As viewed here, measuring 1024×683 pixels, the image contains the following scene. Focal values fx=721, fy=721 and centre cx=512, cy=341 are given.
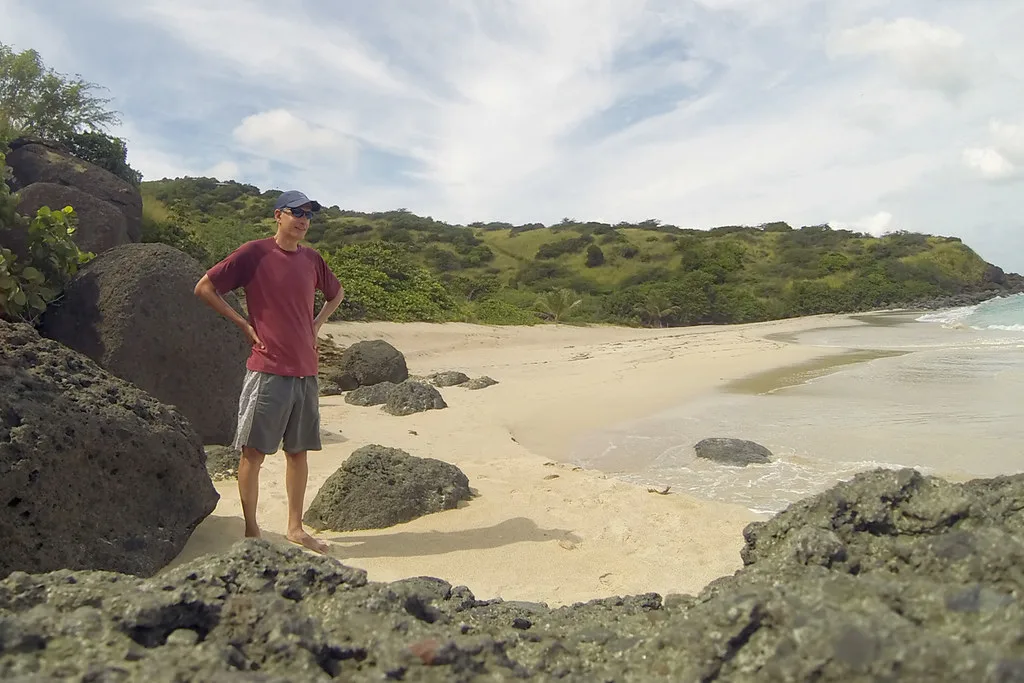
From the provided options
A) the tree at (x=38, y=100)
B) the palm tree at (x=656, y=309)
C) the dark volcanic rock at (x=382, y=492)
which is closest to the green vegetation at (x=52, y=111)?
the tree at (x=38, y=100)

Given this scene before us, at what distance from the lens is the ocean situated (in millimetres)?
5441

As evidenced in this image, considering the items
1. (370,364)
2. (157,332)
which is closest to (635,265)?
(370,364)

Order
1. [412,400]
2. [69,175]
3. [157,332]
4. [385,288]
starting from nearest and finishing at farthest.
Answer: [157,332] < [412,400] < [69,175] < [385,288]

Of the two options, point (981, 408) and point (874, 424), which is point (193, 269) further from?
point (981, 408)

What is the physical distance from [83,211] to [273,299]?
18.5ft

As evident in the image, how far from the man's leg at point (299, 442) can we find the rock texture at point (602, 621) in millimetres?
1984

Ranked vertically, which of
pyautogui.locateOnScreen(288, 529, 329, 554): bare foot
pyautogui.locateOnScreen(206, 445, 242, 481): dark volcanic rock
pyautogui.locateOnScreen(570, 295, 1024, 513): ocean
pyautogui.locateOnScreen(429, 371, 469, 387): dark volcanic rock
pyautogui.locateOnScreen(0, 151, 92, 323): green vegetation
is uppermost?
pyautogui.locateOnScreen(0, 151, 92, 323): green vegetation

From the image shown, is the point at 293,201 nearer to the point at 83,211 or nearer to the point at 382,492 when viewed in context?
the point at 382,492

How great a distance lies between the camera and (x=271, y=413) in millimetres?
3697

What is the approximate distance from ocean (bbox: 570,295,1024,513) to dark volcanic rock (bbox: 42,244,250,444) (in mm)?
2966

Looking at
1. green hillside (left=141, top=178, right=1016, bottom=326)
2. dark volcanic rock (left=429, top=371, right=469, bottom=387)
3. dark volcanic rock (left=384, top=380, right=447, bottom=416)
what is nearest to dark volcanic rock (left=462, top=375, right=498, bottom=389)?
dark volcanic rock (left=429, top=371, right=469, bottom=387)

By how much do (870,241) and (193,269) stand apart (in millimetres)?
59530

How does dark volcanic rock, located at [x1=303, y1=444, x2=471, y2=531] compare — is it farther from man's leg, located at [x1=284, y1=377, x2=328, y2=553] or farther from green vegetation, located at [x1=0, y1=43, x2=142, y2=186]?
green vegetation, located at [x1=0, y1=43, x2=142, y2=186]

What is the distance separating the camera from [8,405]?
2.95 meters
